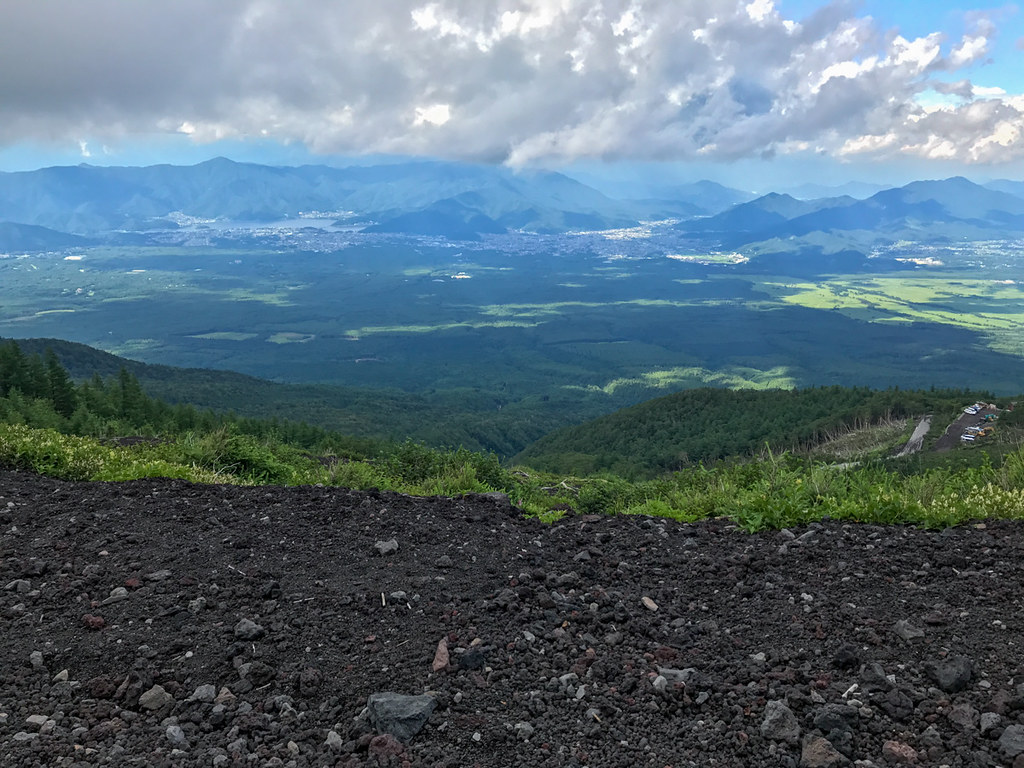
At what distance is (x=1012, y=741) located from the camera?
345 centimetres

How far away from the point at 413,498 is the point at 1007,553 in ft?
19.4

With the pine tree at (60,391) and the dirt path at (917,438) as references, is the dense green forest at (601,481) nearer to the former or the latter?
the pine tree at (60,391)

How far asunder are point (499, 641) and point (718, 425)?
6342 centimetres

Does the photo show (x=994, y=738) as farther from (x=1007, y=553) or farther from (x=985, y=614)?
(x=1007, y=553)

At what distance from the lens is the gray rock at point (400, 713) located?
381 cm

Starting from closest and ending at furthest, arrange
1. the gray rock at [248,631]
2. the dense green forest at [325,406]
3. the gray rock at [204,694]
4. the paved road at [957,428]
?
the gray rock at [204,694] → the gray rock at [248,631] → the paved road at [957,428] → the dense green forest at [325,406]

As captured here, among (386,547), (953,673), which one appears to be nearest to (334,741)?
(386,547)

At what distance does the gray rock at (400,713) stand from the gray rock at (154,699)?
125 cm

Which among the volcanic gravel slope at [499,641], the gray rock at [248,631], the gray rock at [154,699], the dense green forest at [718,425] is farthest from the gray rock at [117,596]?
the dense green forest at [718,425]

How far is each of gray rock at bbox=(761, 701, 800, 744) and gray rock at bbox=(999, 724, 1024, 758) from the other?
967mm

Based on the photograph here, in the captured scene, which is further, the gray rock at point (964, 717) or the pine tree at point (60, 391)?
the pine tree at point (60, 391)

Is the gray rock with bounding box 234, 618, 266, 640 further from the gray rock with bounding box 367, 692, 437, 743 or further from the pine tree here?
the pine tree

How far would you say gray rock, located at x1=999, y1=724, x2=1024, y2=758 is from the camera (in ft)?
11.2

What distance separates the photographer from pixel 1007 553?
5.91 metres
